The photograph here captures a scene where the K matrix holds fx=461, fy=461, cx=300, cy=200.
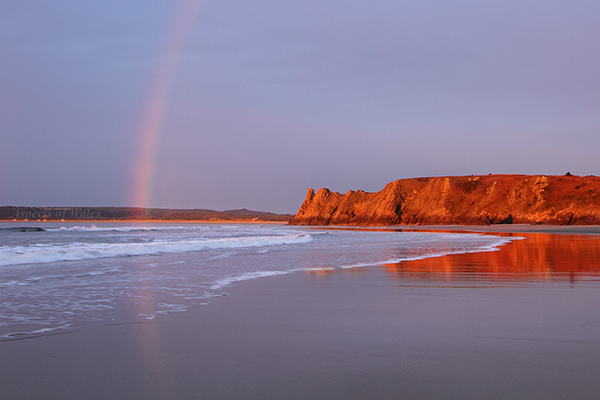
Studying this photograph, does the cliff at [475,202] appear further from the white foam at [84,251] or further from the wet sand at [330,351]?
the wet sand at [330,351]

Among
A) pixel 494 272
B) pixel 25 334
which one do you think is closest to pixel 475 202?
pixel 494 272

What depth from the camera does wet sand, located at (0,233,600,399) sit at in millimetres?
2596

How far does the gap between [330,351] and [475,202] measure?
79956mm

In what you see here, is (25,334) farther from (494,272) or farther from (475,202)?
(475,202)

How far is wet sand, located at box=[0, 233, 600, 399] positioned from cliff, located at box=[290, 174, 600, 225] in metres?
63.6

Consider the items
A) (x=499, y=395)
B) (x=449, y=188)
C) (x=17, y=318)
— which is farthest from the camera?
(x=449, y=188)

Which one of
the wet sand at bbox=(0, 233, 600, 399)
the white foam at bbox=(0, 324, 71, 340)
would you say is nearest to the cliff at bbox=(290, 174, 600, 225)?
the wet sand at bbox=(0, 233, 600, 399)

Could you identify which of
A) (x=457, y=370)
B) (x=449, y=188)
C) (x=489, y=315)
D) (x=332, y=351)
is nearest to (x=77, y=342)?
(x=332, y=351)

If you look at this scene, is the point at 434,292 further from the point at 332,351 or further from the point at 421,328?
the point at 332,351

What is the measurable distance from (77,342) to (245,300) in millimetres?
2434

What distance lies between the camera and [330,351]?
11.1ft

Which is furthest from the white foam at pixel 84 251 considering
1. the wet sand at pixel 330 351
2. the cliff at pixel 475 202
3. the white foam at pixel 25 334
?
the cliff at pixel 475 202

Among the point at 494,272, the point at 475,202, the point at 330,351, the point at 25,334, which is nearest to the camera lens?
the point at 330,351

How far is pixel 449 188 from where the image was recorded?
82.8 metres
